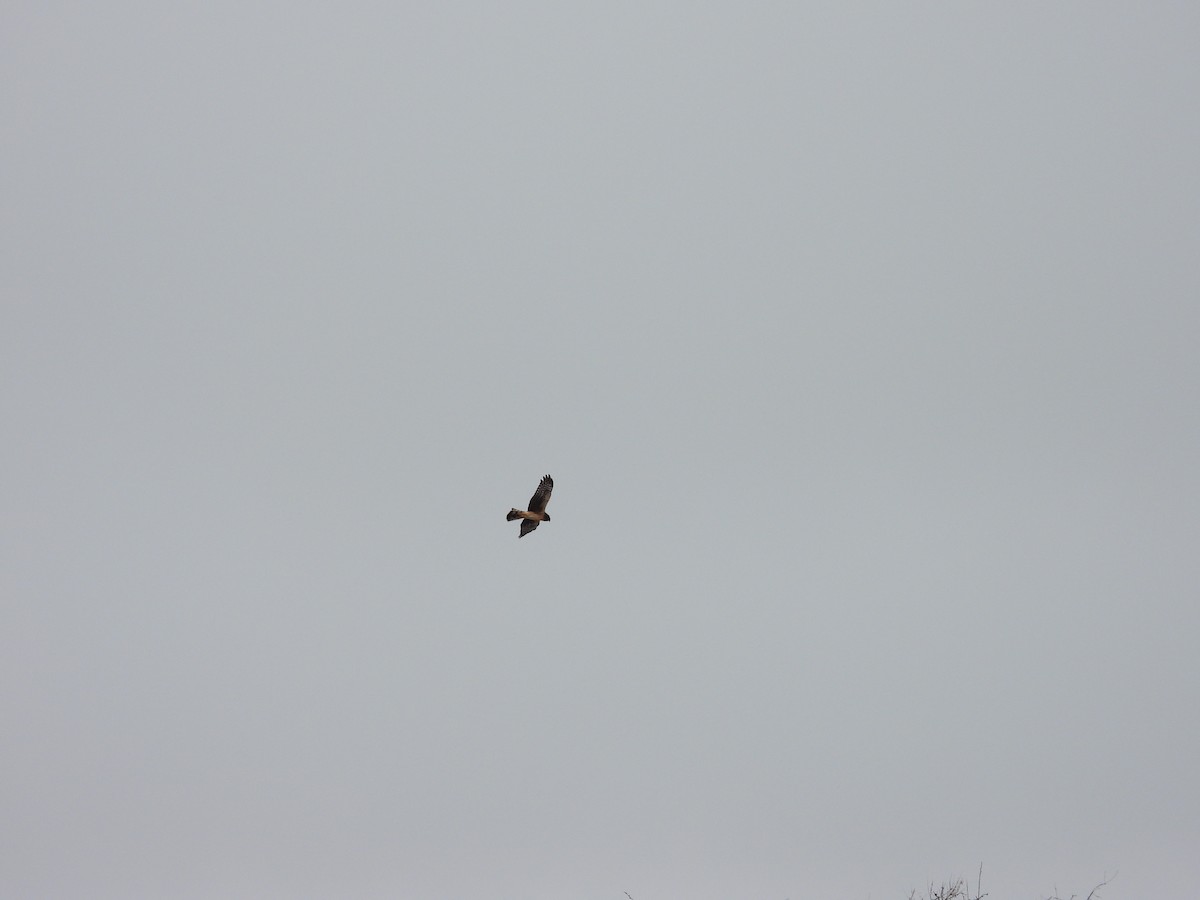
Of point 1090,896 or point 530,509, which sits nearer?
A: point 1090,896

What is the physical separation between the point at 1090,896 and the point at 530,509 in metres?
30.2

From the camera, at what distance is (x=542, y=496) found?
57344 millimetres

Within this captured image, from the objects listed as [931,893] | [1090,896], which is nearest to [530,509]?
[931,893]

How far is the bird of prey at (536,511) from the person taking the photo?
55.6 metres

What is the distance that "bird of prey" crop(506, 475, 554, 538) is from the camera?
55.6 metres

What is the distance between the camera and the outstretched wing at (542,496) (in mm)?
57000

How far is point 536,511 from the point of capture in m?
56.9

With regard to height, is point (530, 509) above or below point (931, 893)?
above

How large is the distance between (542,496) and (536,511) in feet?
2.55

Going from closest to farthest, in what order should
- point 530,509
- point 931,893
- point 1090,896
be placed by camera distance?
point 1090,896, point 931,893, point 530,509

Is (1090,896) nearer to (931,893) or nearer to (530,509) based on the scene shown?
(931,893)

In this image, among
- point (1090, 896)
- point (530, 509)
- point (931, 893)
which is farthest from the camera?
point (530, 509)

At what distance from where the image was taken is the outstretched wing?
2244 inches

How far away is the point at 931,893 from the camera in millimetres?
34906
